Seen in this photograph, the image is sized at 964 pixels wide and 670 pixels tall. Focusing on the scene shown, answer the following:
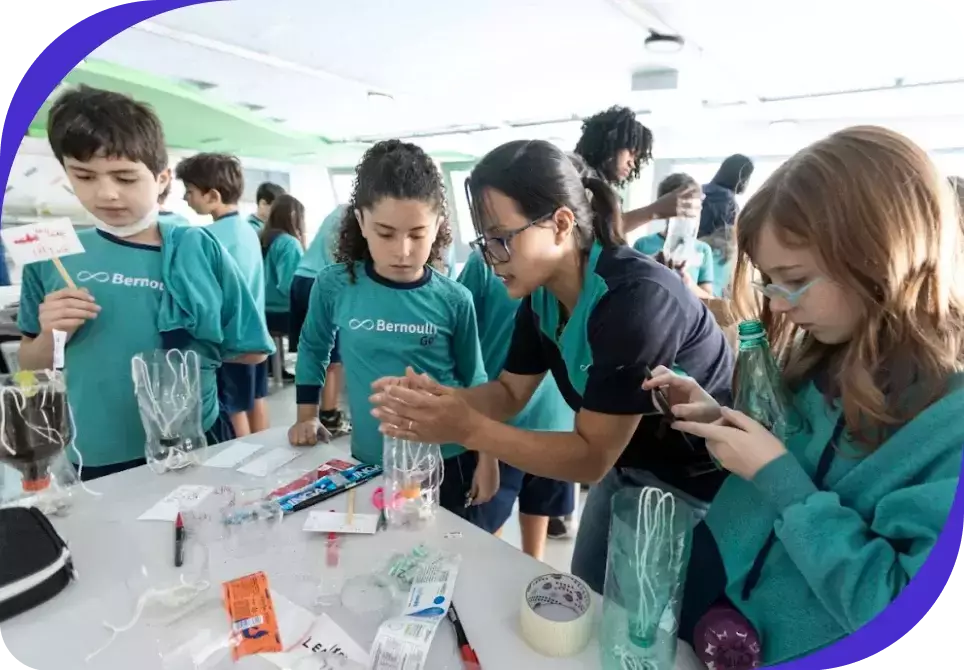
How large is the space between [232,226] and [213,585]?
3.60 ft

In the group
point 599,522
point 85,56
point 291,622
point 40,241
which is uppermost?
point 85,56

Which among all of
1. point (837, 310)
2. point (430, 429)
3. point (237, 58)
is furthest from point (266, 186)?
point (837, 310)

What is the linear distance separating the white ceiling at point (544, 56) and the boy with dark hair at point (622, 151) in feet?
0.12

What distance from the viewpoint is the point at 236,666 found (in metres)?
0.60

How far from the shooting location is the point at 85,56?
689 millimetres

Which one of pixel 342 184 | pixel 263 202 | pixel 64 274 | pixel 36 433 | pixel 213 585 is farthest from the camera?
pixel 263 202

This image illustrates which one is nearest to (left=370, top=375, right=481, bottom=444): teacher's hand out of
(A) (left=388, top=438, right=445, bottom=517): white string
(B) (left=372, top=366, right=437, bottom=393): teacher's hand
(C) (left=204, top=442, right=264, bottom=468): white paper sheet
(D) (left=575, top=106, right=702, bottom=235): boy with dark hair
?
(B) (left=372, top=366, right=437, bottom=393): teacher's hand

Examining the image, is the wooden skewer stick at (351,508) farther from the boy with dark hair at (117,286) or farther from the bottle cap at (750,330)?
the bottle cap at (750,330)

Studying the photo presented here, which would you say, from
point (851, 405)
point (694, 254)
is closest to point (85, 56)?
point (851, 405)

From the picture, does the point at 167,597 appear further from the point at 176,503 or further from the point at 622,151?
the point at 622,151

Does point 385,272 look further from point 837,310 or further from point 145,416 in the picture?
point 837,310

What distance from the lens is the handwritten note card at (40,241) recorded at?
0.85 metres

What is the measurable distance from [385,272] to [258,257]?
0.58m

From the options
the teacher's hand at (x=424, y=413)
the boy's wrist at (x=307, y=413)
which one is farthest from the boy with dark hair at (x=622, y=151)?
the boy's wrist at (x=307, y=413)
